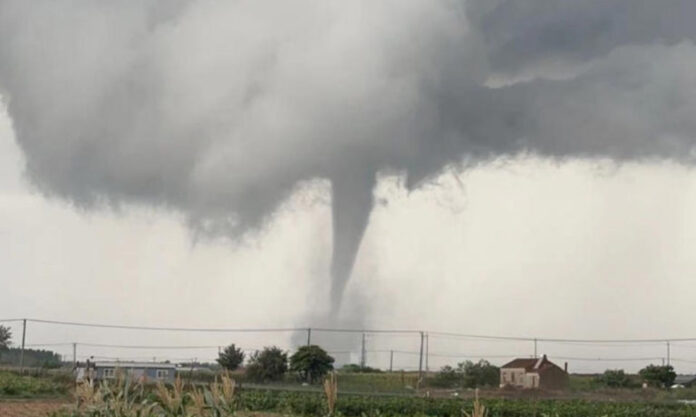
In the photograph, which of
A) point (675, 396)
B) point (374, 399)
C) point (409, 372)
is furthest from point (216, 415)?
point (409, 372)

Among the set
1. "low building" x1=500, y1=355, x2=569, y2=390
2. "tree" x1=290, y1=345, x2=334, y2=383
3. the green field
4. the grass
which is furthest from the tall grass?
"low building" x1=500, y1=355, x2=569, y2=390

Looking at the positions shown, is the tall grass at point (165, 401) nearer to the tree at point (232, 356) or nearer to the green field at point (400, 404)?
the green field at point (400, 404)

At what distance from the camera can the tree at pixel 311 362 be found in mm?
71625

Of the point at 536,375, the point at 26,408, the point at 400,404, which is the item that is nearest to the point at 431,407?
the point at 400,404

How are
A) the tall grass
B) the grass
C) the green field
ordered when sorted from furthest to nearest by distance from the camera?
the grass → the green field → the tall grass

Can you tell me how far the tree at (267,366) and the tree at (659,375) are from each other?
34509 millimetres

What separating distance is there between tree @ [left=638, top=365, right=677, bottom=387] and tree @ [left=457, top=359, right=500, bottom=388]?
46.5 ft

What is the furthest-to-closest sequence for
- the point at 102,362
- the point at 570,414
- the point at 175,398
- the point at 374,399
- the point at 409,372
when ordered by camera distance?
the point at 409,372 → the point at 102,362 → the point at 374,399 → the point at 570,414 → the point at 175,398

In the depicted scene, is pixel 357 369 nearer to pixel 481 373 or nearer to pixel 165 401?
pixel 481 373

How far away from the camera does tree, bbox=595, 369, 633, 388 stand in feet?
263

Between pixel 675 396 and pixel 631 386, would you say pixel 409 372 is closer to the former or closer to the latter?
pixel 631 386

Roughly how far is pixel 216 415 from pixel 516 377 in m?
73.9

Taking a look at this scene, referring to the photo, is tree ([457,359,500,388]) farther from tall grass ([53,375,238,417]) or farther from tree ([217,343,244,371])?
Result: tall grass ([53,375,238,417])

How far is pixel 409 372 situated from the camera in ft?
259
